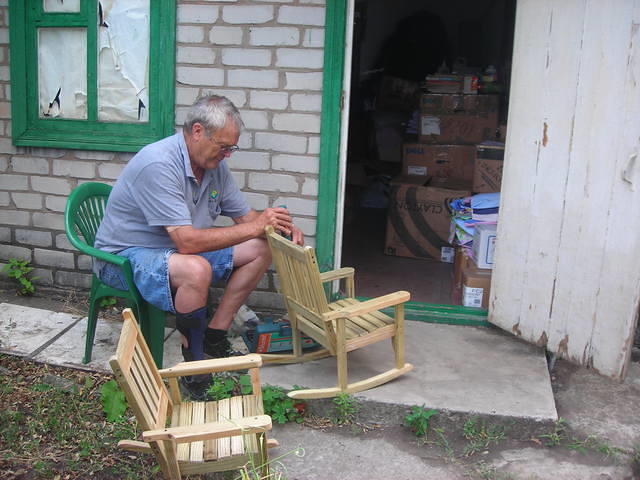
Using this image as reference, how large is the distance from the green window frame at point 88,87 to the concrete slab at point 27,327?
1109 millimetres

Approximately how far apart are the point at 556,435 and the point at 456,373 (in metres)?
0.64

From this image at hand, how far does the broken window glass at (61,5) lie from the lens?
15.2ft

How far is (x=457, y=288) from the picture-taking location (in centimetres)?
510

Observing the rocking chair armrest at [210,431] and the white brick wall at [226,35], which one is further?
the white brick wall at [226,35]

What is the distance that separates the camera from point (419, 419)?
11.0 ft

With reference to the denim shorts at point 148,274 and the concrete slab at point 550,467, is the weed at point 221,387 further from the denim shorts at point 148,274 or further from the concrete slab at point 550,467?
the concrete slab at point 550,467

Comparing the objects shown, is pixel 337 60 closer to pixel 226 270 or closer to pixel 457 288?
pixel 226 270

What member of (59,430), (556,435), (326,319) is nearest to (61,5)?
(59,430)

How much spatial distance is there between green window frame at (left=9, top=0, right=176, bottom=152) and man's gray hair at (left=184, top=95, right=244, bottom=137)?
1045 mm

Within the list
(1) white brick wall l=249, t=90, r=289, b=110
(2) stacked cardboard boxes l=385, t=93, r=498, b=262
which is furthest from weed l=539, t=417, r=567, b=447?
(2) stacked cardboard boxes l=385, t=93, r=498, b=262

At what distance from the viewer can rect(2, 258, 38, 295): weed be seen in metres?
4.88

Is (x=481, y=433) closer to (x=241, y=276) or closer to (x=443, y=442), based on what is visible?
(x=443, y=442)

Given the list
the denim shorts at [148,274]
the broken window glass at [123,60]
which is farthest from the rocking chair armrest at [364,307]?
the broken window glass at [123,60]

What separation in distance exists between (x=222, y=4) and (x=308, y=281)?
2001 millimetres
